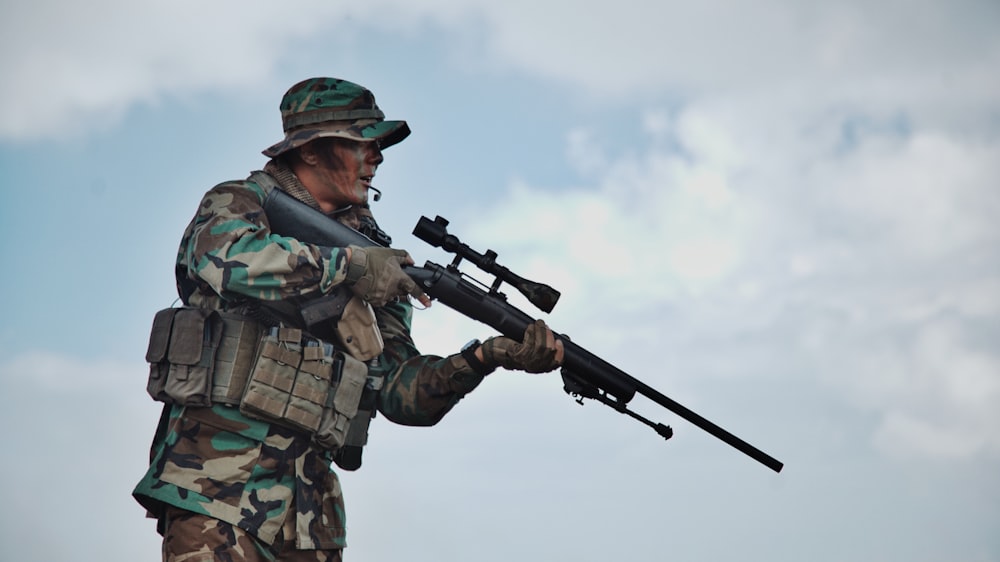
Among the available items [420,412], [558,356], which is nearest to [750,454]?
[558,356]

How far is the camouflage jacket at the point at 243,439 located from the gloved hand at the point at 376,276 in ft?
0.38

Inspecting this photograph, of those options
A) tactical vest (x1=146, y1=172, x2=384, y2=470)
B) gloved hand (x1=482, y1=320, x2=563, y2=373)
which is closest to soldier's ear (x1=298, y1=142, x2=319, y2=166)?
tactical vest (x1=146, y1=172, x2=384, y2=470)

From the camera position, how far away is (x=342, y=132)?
6855mm

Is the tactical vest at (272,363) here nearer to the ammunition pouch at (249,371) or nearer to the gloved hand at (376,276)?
the ammunition pouch at (249,371)

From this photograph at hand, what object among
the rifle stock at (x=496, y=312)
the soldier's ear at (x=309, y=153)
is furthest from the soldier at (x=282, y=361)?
the rifle stock at (x=496, y=312)

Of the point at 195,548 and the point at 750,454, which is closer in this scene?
the point at 195,548

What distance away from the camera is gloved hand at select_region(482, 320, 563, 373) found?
6840mm

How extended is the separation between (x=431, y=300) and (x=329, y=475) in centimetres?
121

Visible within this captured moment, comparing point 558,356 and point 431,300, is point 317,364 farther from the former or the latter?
point 558,356

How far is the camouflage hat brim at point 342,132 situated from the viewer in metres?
6.82

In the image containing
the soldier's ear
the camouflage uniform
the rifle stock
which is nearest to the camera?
the camouflage uniform

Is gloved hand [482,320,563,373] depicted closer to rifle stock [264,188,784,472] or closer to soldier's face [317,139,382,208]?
rifle stock [264,188,784,472]

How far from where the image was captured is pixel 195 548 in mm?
5875

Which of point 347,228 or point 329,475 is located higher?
point 347,228
